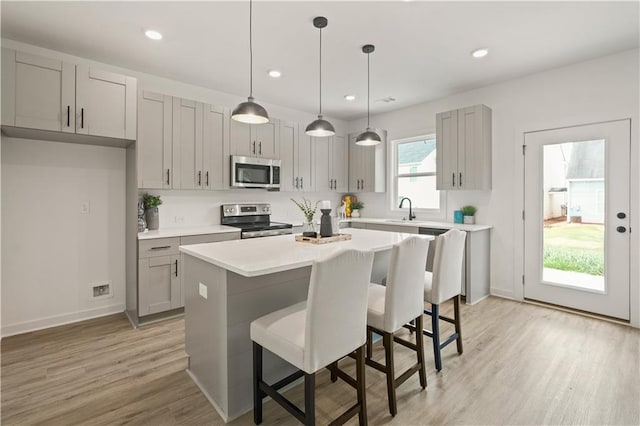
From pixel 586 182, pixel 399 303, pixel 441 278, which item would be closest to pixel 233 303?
pixel 399 303

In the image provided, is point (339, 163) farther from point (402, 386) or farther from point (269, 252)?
point (402, 386)

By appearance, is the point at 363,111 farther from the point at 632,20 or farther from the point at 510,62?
the point at 632,20

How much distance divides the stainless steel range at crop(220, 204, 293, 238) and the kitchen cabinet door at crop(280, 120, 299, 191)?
467 mm

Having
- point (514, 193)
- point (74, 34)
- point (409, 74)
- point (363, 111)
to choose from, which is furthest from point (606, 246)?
point (74, 34)

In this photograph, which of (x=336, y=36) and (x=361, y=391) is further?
(x=336, y=36)

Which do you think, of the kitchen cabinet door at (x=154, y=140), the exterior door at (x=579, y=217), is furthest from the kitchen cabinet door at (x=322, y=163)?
the exterior door at (x=579, y=217)

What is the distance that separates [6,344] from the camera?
288 cm

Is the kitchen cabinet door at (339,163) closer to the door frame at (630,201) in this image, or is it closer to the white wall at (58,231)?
the door frame at (630,201)

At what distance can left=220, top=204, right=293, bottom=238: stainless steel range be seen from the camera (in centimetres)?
414

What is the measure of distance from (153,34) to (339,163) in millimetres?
3487

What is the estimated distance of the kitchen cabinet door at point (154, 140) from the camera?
341 cm

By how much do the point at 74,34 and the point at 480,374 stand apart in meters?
4.50

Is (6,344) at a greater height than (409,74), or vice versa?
(409,74)

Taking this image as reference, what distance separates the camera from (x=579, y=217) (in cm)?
355
